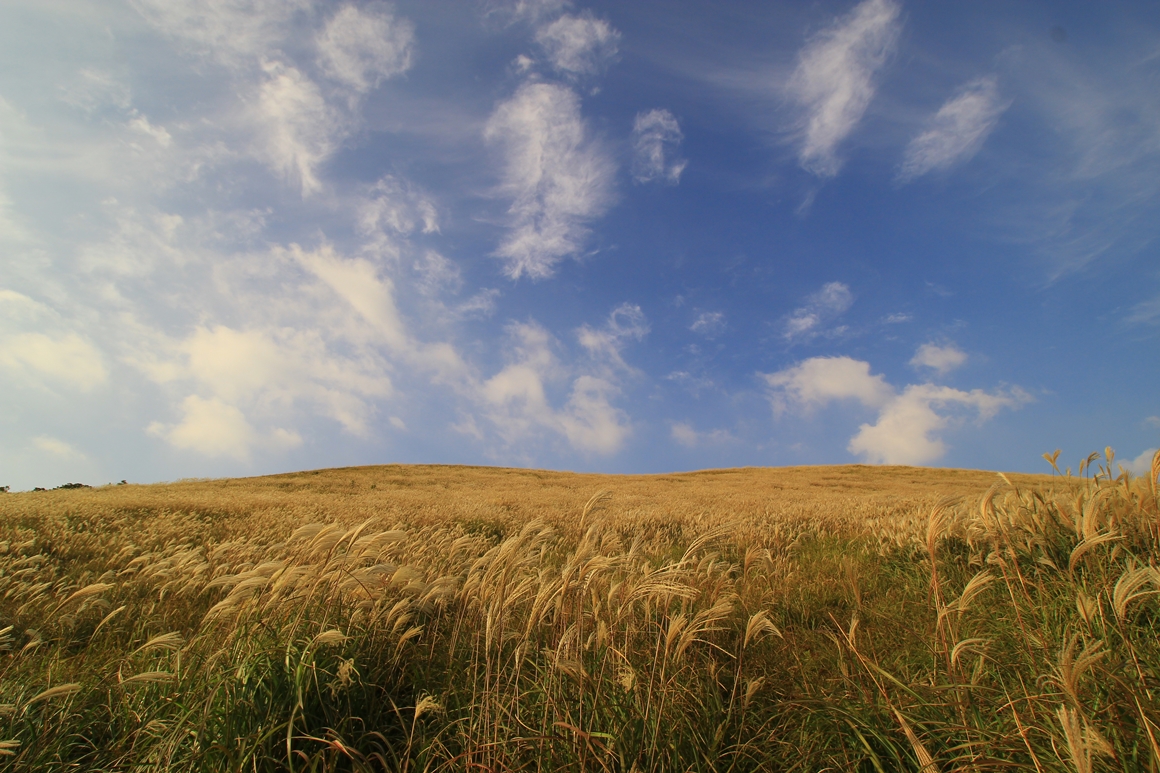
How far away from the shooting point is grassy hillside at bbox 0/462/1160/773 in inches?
87.7

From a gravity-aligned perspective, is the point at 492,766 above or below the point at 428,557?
below

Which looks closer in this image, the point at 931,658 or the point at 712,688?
the point at 712,688

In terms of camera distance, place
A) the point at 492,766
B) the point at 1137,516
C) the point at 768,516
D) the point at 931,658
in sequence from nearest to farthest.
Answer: the point at 492,766
the point at 931,658
the point at 1137,516
the point at 768,516

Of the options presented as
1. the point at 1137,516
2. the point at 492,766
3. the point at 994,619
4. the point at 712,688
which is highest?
the point at 1137,516

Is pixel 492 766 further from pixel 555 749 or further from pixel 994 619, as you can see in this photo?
pixel 994 619

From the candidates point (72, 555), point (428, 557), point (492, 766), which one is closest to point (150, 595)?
point (428, 557)

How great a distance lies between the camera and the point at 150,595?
4734mm

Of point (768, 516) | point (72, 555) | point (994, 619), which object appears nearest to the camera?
point (994, 619)

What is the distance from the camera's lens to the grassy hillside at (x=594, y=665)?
223 cm

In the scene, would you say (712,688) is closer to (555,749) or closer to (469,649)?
(555,749)

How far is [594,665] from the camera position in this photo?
9.12 feet

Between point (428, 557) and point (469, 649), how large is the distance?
228cm

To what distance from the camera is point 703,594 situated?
12.9 ft

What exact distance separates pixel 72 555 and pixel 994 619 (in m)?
10.0
